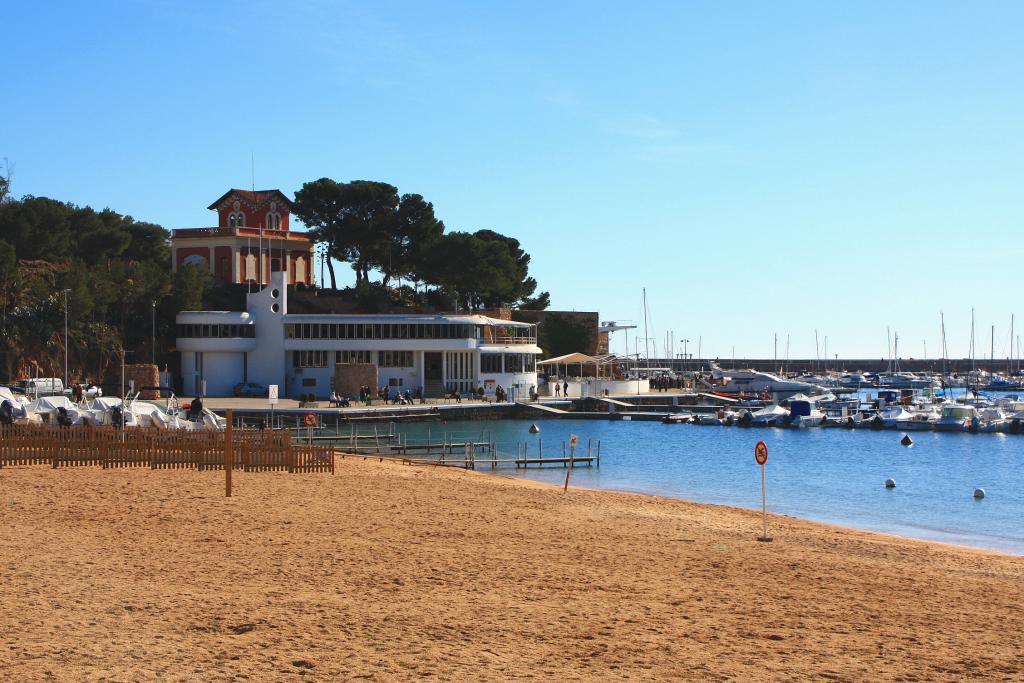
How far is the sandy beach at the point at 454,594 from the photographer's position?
509 inches

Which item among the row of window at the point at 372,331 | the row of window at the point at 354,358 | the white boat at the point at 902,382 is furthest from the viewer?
the white boat at the point at 902,382

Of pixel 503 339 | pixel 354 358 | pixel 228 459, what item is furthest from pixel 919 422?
pixel 228 459

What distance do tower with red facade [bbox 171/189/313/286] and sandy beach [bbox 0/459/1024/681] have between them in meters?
70.1

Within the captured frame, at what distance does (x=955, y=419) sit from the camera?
7650cm

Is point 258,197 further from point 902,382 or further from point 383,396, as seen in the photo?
point 902,382

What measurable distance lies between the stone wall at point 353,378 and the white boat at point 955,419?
1566 inches

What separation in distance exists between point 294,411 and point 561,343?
47.1 meters

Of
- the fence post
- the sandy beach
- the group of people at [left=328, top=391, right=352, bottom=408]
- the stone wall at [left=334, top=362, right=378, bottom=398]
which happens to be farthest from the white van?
the fence post

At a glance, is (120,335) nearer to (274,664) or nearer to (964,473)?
(964,473)

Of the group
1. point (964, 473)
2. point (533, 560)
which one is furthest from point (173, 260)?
point (533, 560)

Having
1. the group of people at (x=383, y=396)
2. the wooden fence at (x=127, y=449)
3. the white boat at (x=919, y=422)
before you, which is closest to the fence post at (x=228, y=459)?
the wooden fence at (x=127, y=449)

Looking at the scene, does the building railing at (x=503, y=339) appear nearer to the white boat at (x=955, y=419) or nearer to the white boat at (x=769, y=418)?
the white boat at (x=769, y=418)

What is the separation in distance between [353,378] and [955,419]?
138 ft

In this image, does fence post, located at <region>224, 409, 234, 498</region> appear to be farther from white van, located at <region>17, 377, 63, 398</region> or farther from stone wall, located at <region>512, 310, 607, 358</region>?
stone wall, located at <region>512, 310, 607, 358</region>
